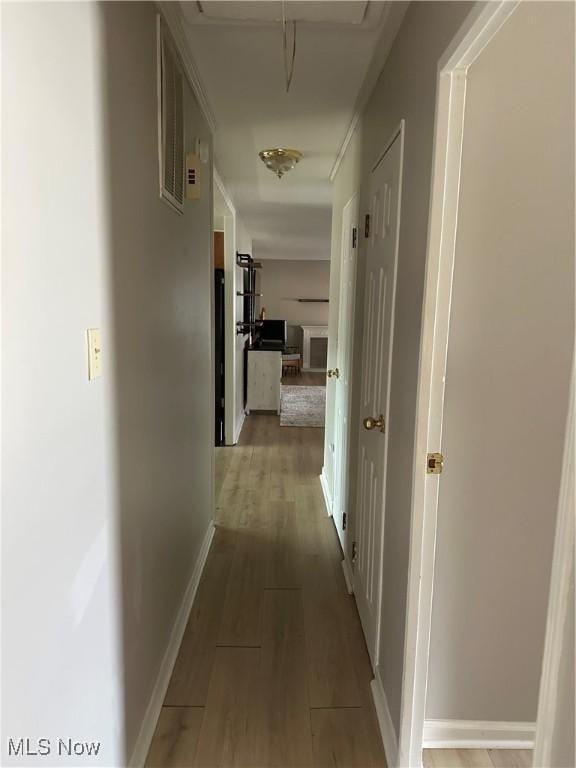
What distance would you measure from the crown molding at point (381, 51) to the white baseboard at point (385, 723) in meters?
Result: 2.28

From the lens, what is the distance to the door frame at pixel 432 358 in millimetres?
1234

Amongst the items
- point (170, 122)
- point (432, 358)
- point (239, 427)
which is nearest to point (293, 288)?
point (239, 427)

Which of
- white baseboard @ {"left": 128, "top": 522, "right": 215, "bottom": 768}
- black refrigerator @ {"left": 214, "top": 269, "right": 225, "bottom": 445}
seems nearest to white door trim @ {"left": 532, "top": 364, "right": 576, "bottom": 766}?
white baseboard @ {"left": 128, "top": 522, "right": 215, "bottom": 768}

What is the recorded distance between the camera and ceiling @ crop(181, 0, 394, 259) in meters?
1.71

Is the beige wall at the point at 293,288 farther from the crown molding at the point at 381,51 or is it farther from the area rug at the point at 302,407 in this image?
the crown molding at the point at 381,51

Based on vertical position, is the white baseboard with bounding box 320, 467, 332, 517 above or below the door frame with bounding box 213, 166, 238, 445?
below

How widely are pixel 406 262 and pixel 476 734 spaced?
5.11 ft

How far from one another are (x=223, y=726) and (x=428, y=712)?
0.68 m

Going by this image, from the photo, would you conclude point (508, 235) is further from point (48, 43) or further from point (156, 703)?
point (156, 703)

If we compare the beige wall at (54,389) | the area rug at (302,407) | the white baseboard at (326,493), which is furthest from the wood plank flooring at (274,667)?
the area rug at (302,407)

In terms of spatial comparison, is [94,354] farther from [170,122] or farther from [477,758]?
[477,758]

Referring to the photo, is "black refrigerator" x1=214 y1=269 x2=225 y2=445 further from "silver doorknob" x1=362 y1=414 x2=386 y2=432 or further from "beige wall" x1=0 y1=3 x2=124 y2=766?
"beige wall" x1=0 y1=3 x2=124 y2=766

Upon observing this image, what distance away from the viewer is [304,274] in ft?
35.3

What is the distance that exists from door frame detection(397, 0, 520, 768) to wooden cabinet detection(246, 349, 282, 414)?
16.4 feet
